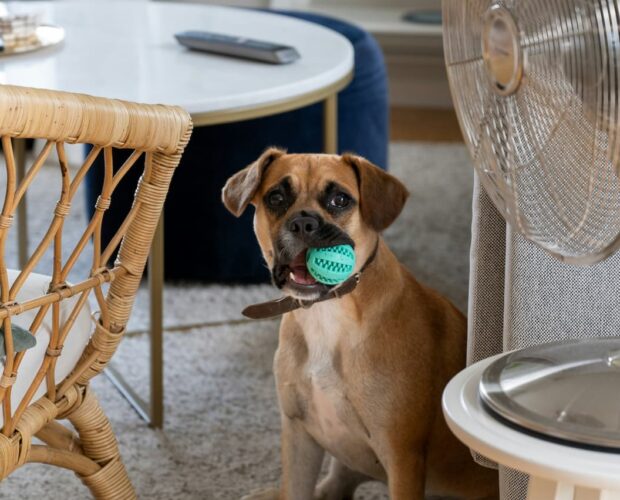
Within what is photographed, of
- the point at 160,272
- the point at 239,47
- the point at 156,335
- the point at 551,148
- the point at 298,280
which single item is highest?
the point at 551,148

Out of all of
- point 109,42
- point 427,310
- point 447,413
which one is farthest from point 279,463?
point 447,413

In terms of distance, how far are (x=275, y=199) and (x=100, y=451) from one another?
1.33 feet

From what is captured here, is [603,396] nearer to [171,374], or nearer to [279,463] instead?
[279,463]

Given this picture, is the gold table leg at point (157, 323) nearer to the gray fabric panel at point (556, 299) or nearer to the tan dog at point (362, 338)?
the tan dog at point (362, 338)

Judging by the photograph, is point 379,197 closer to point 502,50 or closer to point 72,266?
point 72,266

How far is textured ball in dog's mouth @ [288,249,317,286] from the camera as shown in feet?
4.66

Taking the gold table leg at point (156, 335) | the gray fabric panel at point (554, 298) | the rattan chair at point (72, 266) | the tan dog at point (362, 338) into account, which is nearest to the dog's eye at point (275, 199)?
the tan dog at point (362, 338)

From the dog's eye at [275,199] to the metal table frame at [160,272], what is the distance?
0.29 meters

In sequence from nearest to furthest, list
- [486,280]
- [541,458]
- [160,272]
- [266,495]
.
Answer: [541,458] < [486,280] < [266,495] < [160,272]

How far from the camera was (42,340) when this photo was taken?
1255 millimetres

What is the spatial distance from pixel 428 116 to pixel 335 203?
2915 mm

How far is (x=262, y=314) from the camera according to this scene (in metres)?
1.47

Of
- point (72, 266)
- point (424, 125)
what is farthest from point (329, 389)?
point (424, 125)

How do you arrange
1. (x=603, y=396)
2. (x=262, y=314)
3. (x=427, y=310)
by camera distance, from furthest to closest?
(x=427, y=310) → (x=262, y=314) → (x=603, y=396)
